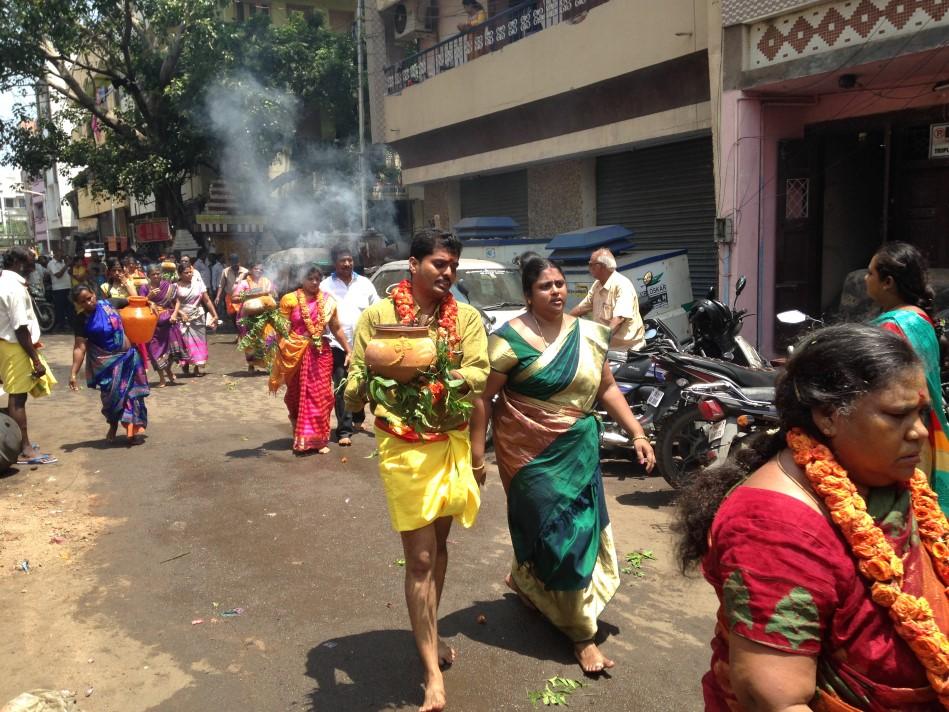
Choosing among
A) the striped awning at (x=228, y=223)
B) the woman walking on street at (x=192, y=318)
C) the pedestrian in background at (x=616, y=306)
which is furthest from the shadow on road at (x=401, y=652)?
the striped awning at (x=228, y=223)

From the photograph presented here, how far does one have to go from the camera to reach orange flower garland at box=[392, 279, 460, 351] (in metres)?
3.57

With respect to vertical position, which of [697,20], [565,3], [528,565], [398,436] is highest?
[565,3]

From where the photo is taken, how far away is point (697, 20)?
11.4 meters

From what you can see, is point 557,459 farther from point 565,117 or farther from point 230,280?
point 230,280

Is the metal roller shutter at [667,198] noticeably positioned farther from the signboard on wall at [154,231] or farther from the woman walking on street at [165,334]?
the signboard on wall at [154,231]

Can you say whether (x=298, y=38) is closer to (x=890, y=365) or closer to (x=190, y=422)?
(x=190, y=422)

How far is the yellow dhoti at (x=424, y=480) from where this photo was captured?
333cm

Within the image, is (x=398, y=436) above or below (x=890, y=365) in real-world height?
below

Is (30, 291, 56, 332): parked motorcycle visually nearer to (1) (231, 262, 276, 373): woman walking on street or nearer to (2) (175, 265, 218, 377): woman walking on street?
(1) (231, 262, 276, 373): woman walking on street

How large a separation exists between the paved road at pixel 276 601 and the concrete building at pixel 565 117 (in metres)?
7.19

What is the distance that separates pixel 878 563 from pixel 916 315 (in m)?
2.47

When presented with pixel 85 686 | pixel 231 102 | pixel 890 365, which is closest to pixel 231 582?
pixel 85 686

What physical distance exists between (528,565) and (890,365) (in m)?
2.61

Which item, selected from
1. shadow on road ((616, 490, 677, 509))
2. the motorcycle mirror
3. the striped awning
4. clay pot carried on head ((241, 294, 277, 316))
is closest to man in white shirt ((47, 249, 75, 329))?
the striped awning
